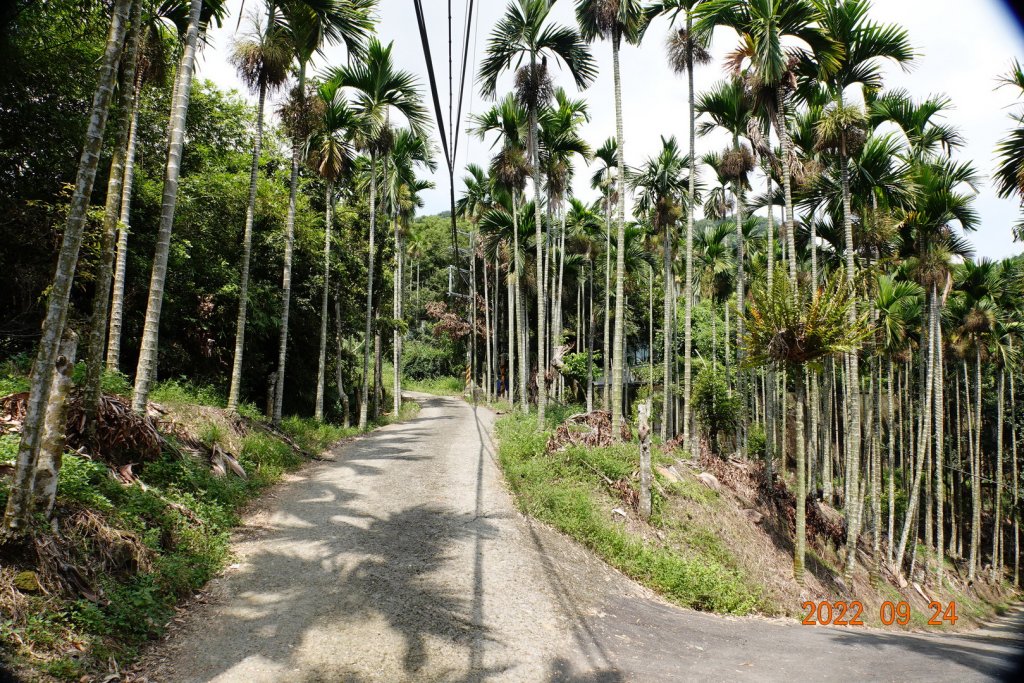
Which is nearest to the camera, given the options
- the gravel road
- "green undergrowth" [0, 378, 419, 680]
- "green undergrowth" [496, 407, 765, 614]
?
"green undergrowth" [0, 378, 419, 680]

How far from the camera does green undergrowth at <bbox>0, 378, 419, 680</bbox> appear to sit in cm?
388

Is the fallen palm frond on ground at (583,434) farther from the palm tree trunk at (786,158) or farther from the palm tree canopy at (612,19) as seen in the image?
the palm tree canopy at (612,19)

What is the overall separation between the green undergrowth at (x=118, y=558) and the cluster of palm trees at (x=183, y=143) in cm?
57

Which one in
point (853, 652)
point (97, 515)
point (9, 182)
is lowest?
point (853, 652)

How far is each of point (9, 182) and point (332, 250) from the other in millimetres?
8806

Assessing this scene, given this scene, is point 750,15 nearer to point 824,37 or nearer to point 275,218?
point 824,37

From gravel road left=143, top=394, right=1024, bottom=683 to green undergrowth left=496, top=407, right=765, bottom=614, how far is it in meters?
0.45

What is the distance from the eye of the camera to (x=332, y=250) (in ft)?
58.7

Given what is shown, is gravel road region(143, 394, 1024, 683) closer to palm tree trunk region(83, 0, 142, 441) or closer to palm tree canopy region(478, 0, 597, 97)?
palm tree trunk region(83, 0, 142, 441)

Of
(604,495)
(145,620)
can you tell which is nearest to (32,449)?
(145,620)

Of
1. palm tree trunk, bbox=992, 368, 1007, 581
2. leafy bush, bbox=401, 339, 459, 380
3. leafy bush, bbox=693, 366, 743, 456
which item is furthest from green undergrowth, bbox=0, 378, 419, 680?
leafy bush, bbox=401, 339, 459, 380

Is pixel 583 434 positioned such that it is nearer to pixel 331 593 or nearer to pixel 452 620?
pixel 452 620

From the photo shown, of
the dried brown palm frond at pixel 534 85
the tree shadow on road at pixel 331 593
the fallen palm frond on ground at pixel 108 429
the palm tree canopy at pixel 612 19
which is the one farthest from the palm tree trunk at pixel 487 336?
the fallen palm frond on ground at pixel 108 429
